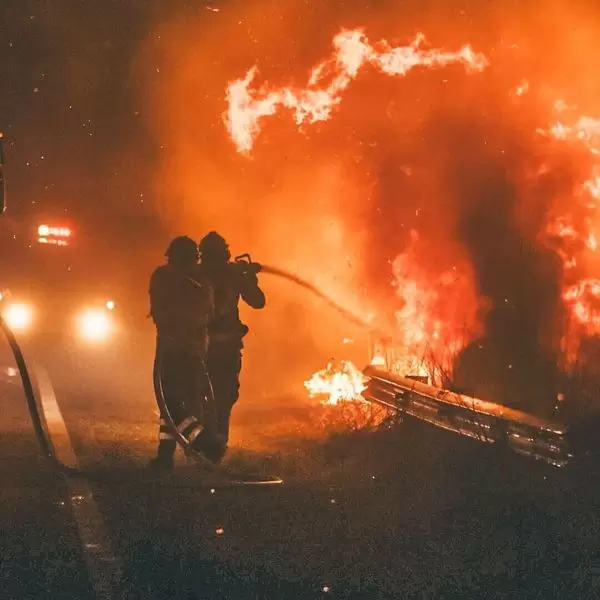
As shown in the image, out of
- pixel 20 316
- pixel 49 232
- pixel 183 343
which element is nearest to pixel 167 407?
pixel 183 343

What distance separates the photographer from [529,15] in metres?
13.6

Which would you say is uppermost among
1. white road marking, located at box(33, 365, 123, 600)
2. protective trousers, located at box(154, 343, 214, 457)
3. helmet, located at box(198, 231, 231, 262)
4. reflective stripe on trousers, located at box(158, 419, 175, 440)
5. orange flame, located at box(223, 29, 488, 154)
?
orange flame, located at box(223, 29, 488, 154)

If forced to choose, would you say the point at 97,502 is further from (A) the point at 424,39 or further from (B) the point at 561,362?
(A) the point at 424,39

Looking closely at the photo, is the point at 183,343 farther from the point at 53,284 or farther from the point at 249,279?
the point at 53,284

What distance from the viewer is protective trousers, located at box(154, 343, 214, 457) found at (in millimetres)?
8719

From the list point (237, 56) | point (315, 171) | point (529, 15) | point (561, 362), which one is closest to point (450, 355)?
point (561, 362)

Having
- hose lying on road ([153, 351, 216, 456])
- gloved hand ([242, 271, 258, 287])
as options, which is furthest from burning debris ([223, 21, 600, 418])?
hose lying on road ([153, 351, 216, 456])

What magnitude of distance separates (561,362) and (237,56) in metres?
9.25

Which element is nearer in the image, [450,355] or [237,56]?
[450,355]

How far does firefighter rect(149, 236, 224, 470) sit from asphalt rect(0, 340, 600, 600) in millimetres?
336

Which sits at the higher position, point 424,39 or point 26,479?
point 424,39

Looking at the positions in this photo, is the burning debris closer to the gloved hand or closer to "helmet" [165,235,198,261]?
the gloved hand

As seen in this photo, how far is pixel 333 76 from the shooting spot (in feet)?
47.5

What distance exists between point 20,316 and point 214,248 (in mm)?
13362
